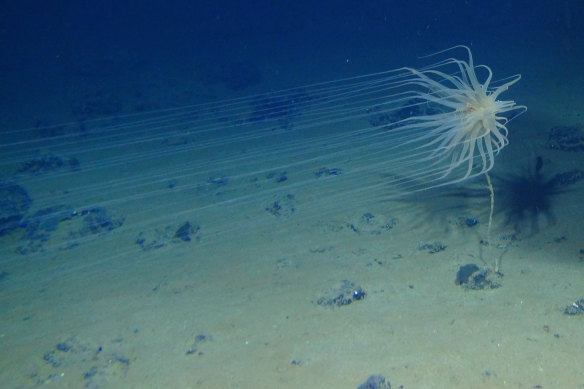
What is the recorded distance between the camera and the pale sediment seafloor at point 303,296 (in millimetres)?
4176

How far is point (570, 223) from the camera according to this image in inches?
250

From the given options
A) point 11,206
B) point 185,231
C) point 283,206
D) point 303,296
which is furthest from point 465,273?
point 11,206

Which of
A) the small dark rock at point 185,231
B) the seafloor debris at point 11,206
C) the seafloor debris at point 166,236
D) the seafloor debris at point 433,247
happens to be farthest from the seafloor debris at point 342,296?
the seafloor debris at point 11,206

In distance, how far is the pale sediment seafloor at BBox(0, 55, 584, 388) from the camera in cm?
418

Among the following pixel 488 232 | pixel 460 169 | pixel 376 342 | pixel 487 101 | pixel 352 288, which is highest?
pixel 460 169

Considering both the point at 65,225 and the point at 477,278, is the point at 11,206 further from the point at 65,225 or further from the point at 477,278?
the point at 477,278

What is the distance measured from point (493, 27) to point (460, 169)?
1093 inches

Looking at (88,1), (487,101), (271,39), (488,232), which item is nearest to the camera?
(487,101)

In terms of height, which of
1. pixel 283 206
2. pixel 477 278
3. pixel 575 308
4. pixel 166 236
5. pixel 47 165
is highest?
pixel 47 165

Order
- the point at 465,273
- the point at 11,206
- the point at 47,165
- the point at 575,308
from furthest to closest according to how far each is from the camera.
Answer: the point at 47,165 < the point at 11,206 < the point at 465,273 < the point at 575,308

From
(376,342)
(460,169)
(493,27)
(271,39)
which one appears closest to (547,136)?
(460,169)

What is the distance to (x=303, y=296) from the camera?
19.0 ft

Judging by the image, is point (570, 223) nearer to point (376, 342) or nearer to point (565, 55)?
point (376, 342)

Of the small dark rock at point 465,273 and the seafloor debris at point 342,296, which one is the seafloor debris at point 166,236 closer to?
the seafloor debris at point 342,296
